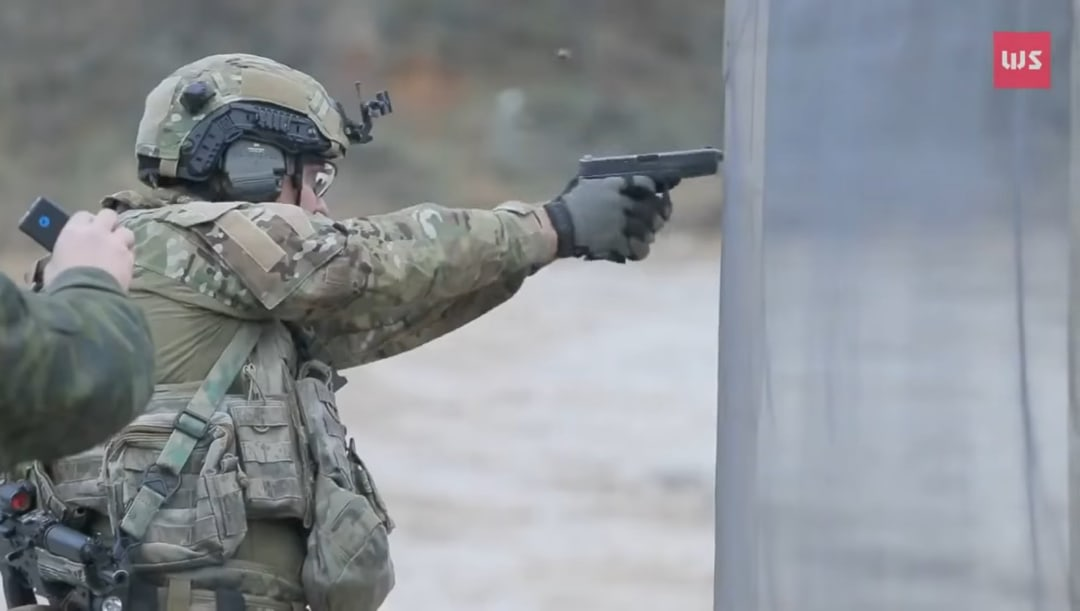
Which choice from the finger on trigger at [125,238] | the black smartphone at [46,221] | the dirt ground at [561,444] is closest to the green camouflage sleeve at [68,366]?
the finger on trigger at [125,238]

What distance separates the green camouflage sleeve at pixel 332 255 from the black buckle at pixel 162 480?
10.4 inches

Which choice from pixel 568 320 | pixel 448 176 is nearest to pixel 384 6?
pixel 448 176

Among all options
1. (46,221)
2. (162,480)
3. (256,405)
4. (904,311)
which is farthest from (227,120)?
(904,311)

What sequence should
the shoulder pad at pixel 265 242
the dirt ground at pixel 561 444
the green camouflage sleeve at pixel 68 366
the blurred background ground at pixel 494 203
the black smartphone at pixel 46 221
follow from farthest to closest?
the blurred background ground at pixel 494 203 < the dirt ground at pixel 561 444 < the shoulder pad at pixel 265 242 < the black smartphone at pixel 46 221 < the green camouflage sleeve at pixel 68 366

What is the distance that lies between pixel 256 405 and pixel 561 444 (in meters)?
4.41

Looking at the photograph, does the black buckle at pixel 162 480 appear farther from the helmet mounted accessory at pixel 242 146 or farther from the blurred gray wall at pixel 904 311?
the blurred gray wall at pixel 904 311

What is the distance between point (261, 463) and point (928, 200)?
1.21 metres

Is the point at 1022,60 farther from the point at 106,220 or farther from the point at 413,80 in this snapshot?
the point at 413,80

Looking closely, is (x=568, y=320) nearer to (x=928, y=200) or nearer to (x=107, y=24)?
(x=107, y=24)

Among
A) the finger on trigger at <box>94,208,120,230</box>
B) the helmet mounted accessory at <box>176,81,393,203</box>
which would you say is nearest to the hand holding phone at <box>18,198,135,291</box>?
the finger on trigger at <box>94,208,120,230</box>

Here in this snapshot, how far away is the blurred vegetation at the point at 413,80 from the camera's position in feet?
31.4

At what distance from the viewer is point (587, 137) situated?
947 centimetres

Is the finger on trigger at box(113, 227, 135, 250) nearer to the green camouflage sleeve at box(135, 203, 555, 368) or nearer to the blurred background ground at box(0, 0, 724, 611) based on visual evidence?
the green camouflage sleeve at box(135, 203, 555, 368)

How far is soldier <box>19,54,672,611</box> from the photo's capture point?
2.69 m
